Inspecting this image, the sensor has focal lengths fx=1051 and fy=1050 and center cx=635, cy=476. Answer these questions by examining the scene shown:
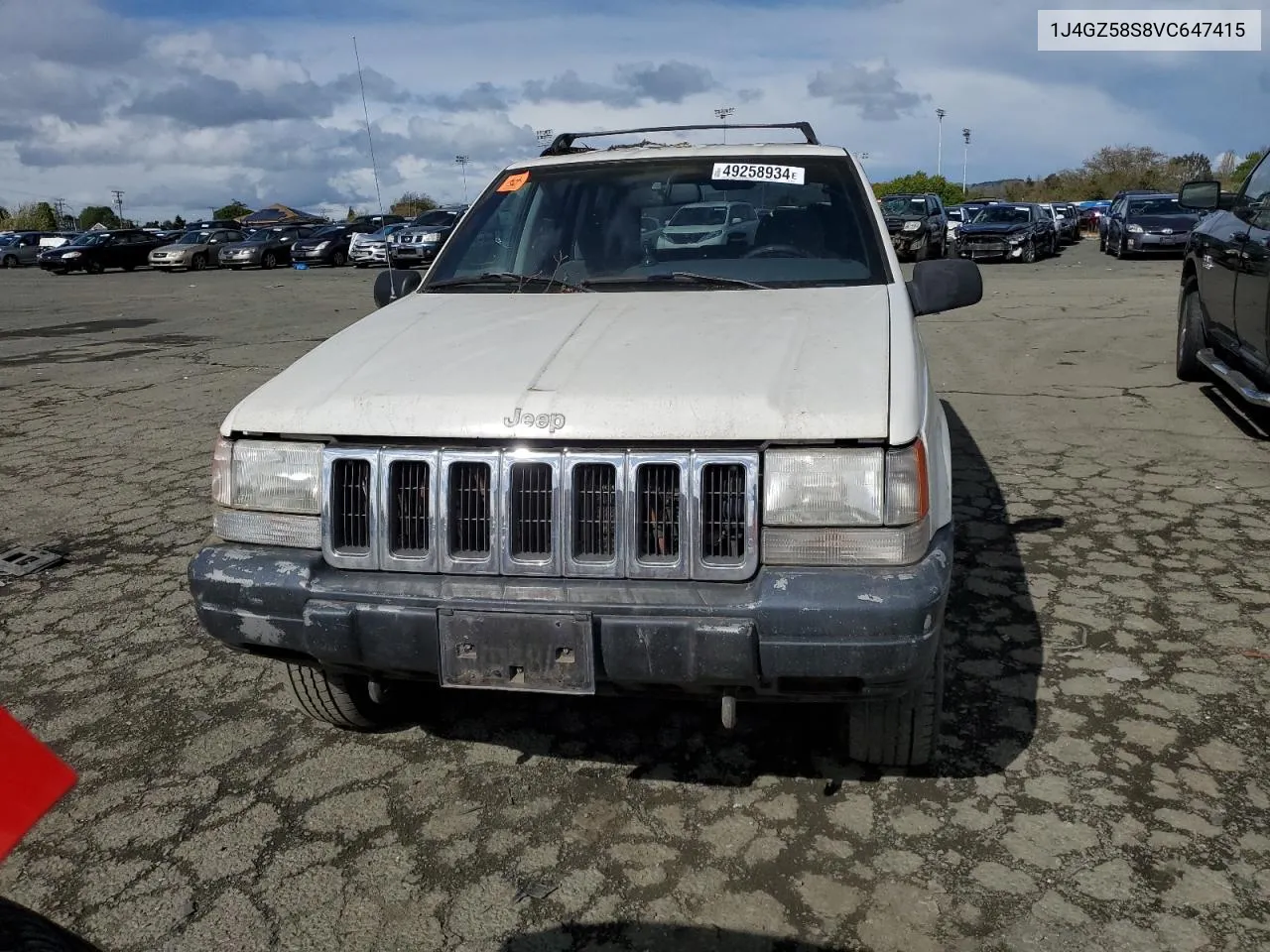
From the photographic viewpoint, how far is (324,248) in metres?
31.5

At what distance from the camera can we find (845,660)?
244 cm

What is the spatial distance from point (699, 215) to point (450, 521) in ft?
A: 6.56

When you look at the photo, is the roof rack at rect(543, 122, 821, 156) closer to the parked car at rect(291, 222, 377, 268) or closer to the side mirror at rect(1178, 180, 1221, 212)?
the side mirror at rect(1178, 180, 1221, 212)

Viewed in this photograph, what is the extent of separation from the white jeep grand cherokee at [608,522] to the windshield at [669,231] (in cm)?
75

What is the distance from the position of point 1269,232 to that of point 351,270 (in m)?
26.4

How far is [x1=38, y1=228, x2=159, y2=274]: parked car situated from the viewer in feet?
105

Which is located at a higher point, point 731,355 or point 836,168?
point 836,168

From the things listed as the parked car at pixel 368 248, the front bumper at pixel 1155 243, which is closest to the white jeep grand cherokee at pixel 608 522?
the front bumper at pixel 1155 243

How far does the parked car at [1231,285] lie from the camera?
5.97 m

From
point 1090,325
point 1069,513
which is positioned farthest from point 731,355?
point 1090,325

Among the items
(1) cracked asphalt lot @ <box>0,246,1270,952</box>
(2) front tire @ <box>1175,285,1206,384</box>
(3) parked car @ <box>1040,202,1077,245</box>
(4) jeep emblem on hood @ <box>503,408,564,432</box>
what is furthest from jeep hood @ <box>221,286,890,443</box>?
(3) parked car @ <box>1040,202,1077,245</box>

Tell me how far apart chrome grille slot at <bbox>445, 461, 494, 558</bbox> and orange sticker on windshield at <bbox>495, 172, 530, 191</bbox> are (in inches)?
82.1

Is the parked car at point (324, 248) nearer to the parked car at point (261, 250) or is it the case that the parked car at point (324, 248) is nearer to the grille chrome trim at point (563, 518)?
the parked car at point (261, 250)

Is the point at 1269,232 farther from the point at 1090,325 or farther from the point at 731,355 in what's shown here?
the point at 1090,325
